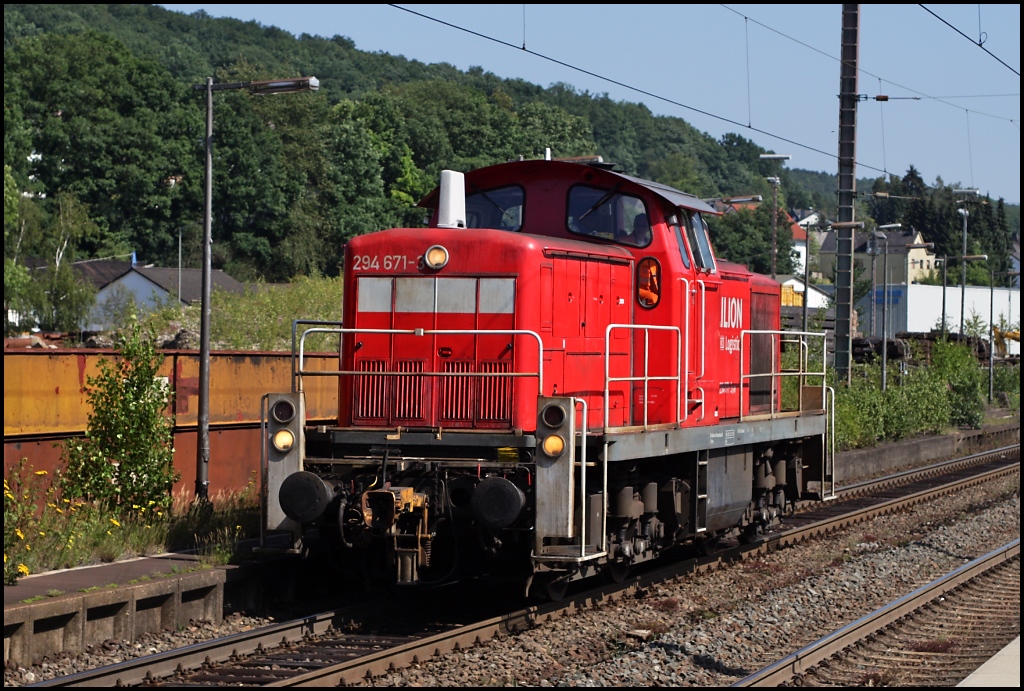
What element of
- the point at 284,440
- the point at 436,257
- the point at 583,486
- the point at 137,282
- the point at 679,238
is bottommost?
the point at 583,486

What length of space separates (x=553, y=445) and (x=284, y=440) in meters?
2.28

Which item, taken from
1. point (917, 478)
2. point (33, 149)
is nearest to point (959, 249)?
point (33, 149)

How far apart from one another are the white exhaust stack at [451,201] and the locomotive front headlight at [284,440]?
216 centimetres

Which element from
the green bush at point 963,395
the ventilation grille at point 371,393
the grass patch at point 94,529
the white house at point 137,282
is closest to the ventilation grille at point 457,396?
the ventilation grille at point 371,393

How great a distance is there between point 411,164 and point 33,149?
71.9 ft

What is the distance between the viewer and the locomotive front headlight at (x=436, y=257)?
9.46 m

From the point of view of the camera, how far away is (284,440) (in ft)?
30.7

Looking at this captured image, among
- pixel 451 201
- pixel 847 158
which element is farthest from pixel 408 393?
pixel 847 158

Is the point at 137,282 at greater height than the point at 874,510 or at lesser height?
greater

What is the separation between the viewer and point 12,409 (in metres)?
12.0

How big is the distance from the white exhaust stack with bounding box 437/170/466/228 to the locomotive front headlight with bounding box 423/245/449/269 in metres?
0.35

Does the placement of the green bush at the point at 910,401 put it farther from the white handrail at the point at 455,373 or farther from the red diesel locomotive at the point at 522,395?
the white handrail at the point at 455,373

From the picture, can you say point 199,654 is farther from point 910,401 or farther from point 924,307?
point 924,307

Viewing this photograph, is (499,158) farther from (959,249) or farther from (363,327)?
(959,249)
